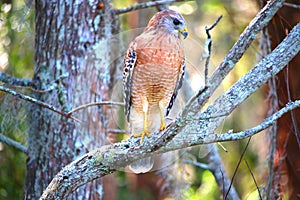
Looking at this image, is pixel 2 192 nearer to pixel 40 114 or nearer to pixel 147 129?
pixel 40 114

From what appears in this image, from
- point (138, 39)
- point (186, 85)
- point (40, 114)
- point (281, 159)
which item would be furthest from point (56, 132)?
point (281, 159)

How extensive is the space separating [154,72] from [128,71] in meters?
0.20

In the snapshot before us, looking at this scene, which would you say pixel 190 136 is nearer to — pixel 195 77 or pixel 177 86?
pixel 177 86

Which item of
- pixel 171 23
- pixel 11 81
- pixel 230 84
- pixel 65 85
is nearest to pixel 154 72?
pixel 171 23

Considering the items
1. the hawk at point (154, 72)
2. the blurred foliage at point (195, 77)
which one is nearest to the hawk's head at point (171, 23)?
the hawk at point (154, 72)

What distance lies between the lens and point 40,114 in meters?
3.84

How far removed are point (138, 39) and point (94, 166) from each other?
1.16 meters

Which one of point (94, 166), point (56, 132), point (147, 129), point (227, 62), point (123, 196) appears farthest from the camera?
point (123, 196)

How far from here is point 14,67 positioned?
15.8 feet

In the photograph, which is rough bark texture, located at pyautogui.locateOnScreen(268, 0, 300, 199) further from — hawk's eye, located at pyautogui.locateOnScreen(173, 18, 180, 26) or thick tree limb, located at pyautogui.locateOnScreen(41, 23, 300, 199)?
thick tree limb, located at pyautogui.locateOnScreen(41, 23, 300, 199)

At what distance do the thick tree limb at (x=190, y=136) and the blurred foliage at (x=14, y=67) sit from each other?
121cm

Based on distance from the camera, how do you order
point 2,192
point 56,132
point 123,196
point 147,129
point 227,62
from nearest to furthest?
point 227,62 < point 147,129 < point 56,132 < point 2,192 < point 123,196

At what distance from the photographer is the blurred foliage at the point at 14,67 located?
390 cm

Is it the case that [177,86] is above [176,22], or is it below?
below
